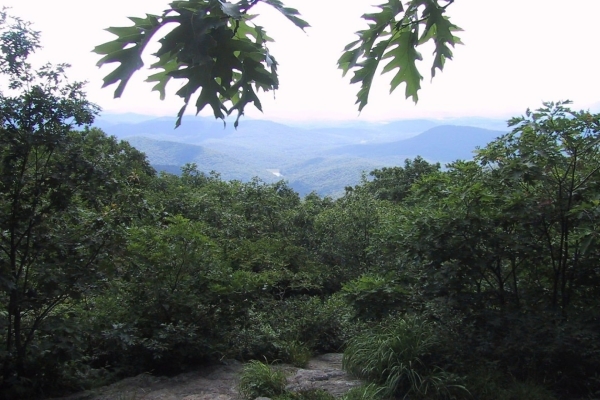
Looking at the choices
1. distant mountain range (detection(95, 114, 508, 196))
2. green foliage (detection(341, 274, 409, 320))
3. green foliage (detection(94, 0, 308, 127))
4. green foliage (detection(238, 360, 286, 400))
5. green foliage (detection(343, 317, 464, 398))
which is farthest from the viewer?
distant mountain range (detection(95, 114, 508, 196))

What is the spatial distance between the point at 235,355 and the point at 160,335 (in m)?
1.15

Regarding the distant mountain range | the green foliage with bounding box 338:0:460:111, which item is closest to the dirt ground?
the green foliage with bounding box 338:0:460:111

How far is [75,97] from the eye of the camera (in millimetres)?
4840

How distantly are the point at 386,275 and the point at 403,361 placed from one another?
4.01 ft

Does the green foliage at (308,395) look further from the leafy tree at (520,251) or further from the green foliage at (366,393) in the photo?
the leafy tree at (520,251)

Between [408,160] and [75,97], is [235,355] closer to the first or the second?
[75,97]

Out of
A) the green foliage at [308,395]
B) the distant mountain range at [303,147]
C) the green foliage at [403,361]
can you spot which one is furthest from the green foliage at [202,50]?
the distant mountain range at [303,147]

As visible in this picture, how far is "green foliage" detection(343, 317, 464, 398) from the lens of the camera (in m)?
4.23

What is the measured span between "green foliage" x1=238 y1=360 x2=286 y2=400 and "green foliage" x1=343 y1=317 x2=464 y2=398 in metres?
0.84

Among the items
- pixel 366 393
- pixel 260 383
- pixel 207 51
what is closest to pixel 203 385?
pixel 260 383

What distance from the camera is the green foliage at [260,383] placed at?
4.48m

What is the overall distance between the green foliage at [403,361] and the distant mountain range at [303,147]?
29.0m

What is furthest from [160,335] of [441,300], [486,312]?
[486,312]

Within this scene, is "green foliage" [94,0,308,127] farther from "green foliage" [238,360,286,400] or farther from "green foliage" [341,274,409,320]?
"green foliage" [341,274,409,320]
